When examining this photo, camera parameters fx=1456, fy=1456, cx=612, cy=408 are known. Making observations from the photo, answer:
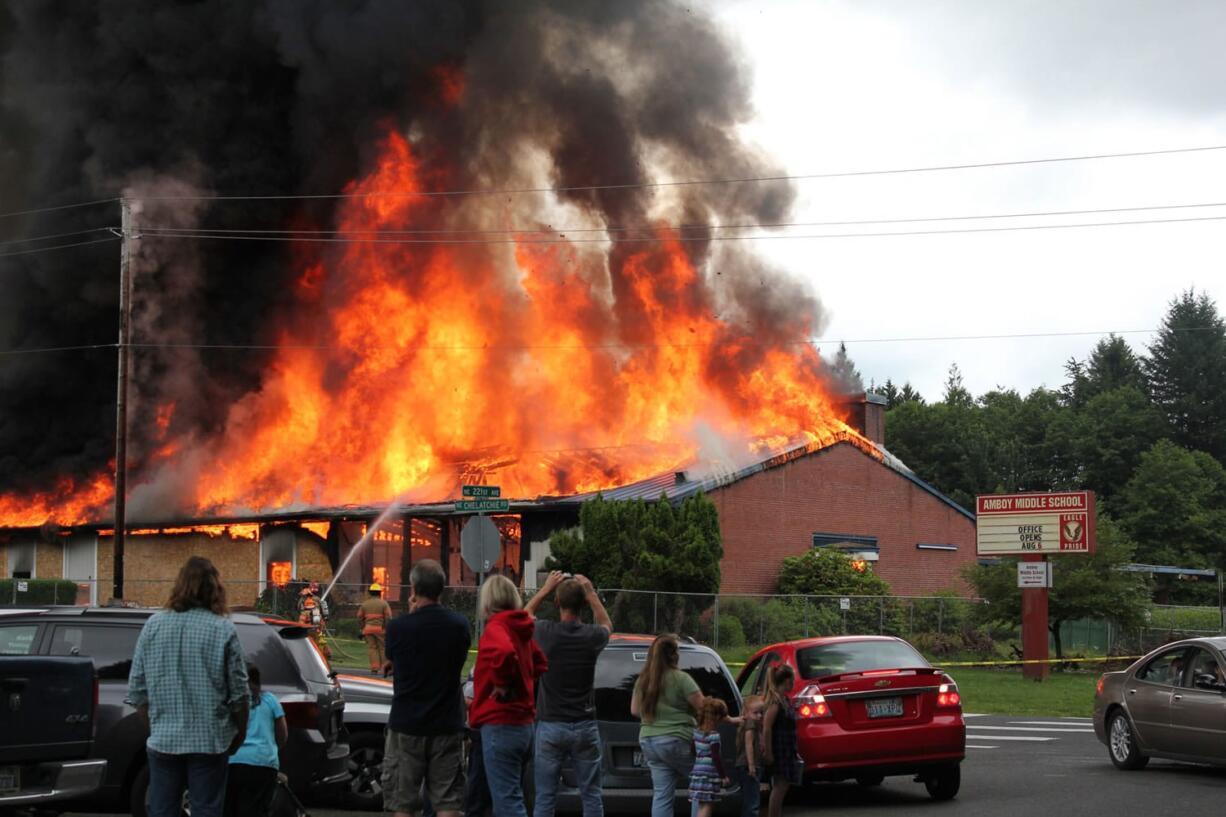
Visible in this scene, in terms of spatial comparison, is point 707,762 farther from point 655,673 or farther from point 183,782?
point 183,782

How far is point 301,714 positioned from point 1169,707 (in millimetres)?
8419

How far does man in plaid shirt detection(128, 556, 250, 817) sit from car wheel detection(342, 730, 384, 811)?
5032 mm

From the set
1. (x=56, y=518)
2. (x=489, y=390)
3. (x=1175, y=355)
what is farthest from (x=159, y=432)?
(x=1175, y=355)

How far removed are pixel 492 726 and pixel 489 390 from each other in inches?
1467

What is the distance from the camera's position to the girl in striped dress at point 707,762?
31.3 ft

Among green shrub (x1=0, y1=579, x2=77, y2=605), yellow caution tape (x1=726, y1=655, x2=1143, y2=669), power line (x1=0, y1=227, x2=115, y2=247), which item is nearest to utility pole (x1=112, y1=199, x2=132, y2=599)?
green shrub (x1=0, y1=579, x2=77, y2=605)

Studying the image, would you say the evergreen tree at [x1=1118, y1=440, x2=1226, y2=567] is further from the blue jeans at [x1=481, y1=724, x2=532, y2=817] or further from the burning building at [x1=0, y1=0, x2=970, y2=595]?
the blue jeans at [x1=481, y1=724, x2=532, y2=817]

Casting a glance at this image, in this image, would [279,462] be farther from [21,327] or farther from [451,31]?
[451,31]

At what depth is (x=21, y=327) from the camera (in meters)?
49.0

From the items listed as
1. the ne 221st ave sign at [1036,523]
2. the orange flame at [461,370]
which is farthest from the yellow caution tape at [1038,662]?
the orange flame at [461,370]

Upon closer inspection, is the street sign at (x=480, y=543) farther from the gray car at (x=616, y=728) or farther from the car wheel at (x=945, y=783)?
the car wheel at (x=945, y=783)

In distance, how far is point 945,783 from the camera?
13.0 metres

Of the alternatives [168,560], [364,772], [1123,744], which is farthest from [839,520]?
[364,772]

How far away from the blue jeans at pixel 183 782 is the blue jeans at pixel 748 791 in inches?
178
